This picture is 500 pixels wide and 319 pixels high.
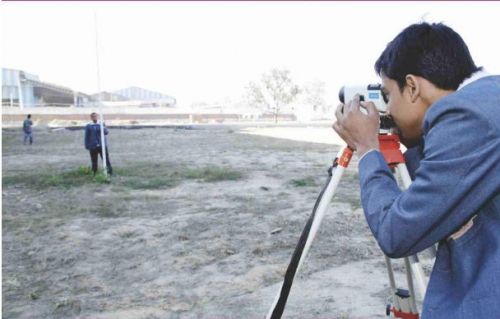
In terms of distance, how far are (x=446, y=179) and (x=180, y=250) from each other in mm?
3875

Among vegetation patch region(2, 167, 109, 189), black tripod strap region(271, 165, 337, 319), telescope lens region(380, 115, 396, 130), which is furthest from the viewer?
vegetation patch region(2, 167, 109, 189)

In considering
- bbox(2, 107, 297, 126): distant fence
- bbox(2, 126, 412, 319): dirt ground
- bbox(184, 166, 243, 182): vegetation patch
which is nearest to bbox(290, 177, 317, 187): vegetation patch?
bbox(2, 126, 412, 319): dirt ground

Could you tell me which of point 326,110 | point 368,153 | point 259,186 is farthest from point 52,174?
point 326,110

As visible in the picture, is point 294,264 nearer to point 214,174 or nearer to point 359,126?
point 359,126

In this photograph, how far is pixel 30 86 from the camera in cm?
4331

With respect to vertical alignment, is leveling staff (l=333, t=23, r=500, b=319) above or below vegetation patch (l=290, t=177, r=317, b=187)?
above

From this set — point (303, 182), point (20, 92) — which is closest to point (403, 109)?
point (303, 182)

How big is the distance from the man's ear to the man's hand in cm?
13

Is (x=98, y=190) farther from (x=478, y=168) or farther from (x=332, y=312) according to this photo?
(x=478, y=168)

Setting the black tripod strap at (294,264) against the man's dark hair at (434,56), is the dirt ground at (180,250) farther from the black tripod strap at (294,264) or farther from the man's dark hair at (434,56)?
the man's dark hair at (434,56)

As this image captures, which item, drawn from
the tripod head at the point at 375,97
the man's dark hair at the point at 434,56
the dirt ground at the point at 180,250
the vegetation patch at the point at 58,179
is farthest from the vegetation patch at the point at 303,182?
the man's dark hair at the point at 434,56

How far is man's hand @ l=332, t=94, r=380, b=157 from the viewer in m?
1.04

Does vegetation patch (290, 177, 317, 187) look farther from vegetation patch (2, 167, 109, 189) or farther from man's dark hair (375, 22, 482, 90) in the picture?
man's dark hair (375, 22, 482, 90)

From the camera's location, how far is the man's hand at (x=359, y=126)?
104 cm
